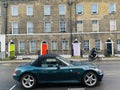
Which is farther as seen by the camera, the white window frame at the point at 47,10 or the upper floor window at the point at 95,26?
the white window frame at the point at 47,10

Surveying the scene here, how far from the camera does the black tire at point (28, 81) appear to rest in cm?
1433

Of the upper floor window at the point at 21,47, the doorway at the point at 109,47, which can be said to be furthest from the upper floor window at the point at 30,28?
the doorway at the point at 109,47

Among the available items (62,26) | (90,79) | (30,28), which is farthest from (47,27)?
(90,79)

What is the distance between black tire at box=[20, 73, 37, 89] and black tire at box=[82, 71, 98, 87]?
223 cm

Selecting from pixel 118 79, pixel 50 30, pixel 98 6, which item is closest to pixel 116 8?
pixel 98 6

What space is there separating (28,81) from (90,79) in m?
2.77

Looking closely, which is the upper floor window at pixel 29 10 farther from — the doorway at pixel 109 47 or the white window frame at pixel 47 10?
the doorway at pixel 109 47

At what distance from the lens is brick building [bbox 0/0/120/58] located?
53.0m

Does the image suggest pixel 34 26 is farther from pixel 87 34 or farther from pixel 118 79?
pixel 118 79

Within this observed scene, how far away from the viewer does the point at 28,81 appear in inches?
566

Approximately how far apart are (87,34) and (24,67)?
128 ft

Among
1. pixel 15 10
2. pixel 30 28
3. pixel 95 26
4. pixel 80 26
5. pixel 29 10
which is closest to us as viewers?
pixel 95 26

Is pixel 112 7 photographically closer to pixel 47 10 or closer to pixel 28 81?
pixel 47 10

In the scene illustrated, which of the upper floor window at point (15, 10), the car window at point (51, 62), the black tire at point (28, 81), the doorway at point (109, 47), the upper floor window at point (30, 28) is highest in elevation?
the upper floor window at point (15, 10)
